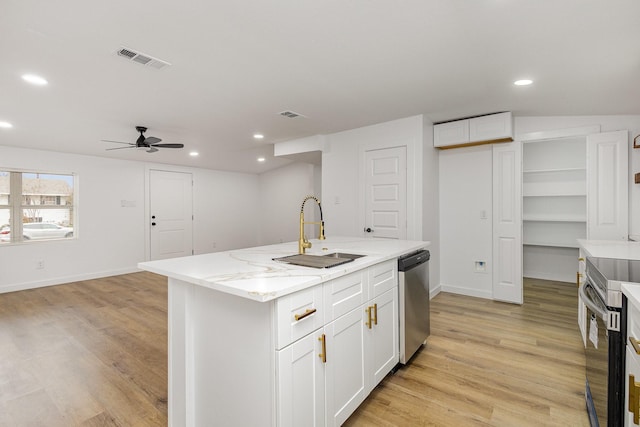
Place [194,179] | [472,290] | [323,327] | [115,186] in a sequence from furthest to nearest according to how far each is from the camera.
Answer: [194,179], [115,186], [472,290], [323,327]

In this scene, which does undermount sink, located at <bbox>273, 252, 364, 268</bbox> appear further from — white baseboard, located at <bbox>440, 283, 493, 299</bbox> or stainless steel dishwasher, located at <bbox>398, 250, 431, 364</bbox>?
white baseboard, located at <bbox>440, 283, 493, 299</bbox>

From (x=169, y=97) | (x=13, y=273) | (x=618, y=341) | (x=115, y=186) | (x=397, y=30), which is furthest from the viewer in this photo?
(x=115, y=186)

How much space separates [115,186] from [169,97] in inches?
152

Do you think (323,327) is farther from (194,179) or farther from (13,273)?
(194,179)

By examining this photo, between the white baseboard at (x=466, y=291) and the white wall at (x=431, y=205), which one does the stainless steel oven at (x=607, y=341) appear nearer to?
the white wall at (x=431, y=205)

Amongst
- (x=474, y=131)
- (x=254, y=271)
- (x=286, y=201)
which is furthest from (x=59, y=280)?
(x=474, y=131)

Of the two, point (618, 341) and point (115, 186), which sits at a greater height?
point (115, 186)

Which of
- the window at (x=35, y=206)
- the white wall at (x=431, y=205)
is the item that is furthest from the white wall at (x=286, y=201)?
the window at (x=35, y=206)

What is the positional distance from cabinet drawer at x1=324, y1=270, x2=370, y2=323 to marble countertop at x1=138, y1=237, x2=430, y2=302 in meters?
0.06

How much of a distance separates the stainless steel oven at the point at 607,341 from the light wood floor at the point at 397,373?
50cm

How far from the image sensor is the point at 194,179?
7.37 m

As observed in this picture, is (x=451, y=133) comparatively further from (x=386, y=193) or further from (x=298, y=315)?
(x=298, y=315)

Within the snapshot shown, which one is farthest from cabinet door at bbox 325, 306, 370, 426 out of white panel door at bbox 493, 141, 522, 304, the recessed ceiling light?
the recessed ceiling light

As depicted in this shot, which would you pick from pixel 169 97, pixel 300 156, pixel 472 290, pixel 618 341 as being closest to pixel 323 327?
pixel 618 341
